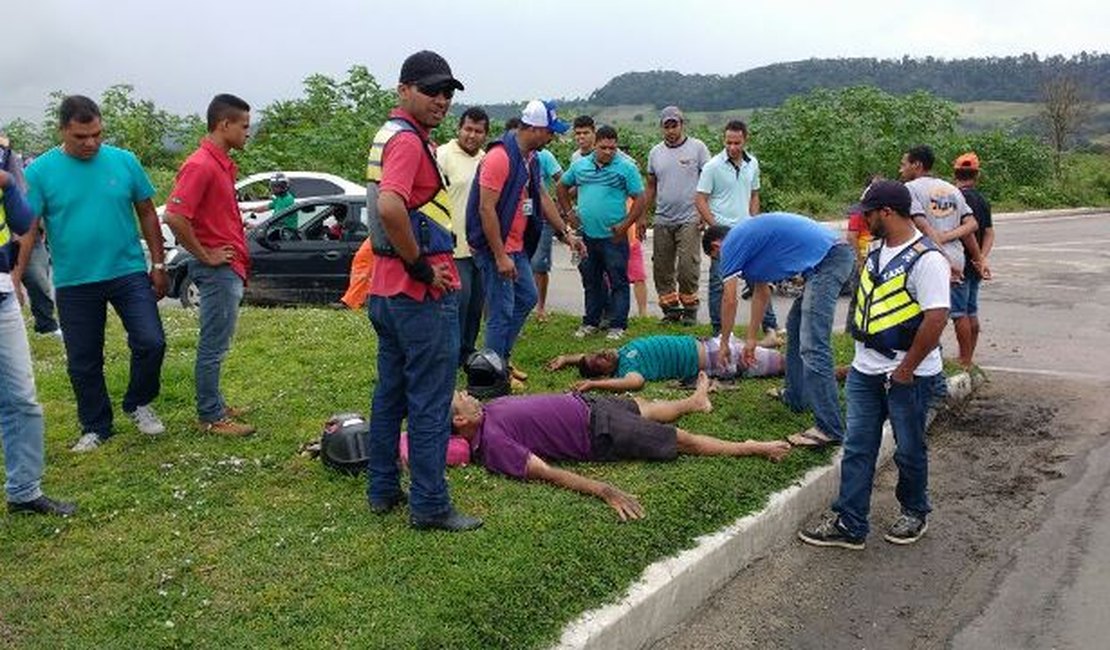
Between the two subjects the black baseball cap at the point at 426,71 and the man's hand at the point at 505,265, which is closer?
the black baseball cap at the point at 426,71

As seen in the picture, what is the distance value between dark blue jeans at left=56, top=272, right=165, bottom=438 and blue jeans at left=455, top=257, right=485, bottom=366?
6.20 ft

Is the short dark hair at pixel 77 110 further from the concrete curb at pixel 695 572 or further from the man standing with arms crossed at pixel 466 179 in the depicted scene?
the concrete curb at pixel 695 572

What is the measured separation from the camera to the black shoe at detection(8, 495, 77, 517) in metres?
4.70

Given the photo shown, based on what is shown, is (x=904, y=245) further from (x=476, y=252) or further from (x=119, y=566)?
(x=119, y=566)

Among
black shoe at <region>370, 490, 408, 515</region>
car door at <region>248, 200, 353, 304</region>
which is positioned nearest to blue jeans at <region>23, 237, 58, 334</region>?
car door at <region>248, 200, 353, 304</region>

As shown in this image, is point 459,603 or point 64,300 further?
point 64,300

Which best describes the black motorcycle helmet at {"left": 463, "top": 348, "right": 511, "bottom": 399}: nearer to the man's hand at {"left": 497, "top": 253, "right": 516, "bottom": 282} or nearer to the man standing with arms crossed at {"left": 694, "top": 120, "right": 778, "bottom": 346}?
the man's hand at {"left": 497, "top": 253, "right": 516, "bottom": 282}

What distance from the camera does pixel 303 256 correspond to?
12172 millimetres

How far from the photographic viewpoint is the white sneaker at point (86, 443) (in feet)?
18.8

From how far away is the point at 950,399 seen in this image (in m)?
7.46

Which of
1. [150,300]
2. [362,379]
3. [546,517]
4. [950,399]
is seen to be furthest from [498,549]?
[950,399]

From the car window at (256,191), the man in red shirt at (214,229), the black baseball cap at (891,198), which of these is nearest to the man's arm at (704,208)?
the black baseball cap at (891,198)

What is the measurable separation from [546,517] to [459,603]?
837 mm

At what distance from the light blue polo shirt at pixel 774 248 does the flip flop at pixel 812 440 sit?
3.09ft
